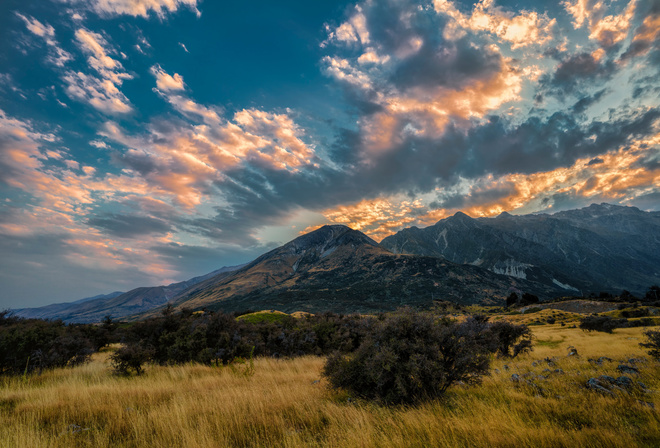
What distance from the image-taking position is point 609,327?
117 feet

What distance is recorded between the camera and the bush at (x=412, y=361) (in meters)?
7.38

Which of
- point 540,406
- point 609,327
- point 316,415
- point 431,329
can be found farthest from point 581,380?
point 609,327

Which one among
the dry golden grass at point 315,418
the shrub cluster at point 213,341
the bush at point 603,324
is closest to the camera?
the dry golden grass at point 315,418

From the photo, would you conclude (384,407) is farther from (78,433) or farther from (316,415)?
(78,433)

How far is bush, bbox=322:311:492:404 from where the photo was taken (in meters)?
7.38

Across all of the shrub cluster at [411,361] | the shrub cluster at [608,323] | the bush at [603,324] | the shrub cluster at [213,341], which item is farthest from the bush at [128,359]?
the shrub cluster at [608,323]

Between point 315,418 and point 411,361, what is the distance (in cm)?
293

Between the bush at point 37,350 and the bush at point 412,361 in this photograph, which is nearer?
the bush at point 412,361

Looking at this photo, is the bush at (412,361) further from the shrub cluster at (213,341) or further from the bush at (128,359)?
the bush at (128,359)

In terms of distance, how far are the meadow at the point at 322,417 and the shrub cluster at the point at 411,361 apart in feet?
1.83

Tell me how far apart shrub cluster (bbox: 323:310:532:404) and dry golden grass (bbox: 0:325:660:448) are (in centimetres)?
53

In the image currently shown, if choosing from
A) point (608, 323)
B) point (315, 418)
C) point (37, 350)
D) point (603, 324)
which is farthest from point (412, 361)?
point (603, 324)

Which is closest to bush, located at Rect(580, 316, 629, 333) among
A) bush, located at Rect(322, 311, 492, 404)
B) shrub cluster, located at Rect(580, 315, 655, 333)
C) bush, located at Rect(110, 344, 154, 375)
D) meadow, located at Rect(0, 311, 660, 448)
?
shrub cluster, located at Rect(580, 315, 655, 333)

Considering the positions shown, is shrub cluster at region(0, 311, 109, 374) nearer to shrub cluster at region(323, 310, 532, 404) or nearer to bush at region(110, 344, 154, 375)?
bush at region(110, 344, 154, 375)
